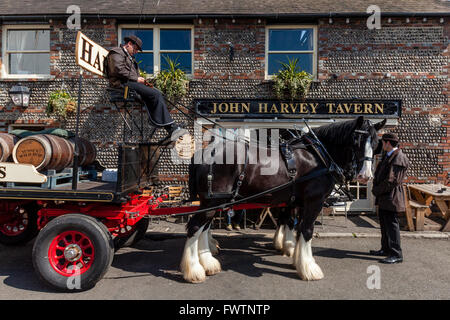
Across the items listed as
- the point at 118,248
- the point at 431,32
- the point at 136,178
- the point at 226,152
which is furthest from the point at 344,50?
the point at 118,248

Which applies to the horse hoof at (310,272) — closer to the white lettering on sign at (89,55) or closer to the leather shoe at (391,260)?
the leather shoe at (391,260)

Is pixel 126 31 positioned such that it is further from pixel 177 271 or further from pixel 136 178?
pixel 177 271

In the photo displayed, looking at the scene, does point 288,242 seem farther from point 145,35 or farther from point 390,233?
point 145,35

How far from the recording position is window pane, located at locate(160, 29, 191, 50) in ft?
24.6

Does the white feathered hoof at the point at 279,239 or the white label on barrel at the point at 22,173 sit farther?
the white feathered hoof at the point at 279,239

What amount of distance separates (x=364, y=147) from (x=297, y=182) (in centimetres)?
95

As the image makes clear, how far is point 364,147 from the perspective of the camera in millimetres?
3641

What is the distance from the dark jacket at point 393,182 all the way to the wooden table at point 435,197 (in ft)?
6.43

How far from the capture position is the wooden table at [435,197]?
5657 millimetres

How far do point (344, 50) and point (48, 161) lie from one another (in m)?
6.86

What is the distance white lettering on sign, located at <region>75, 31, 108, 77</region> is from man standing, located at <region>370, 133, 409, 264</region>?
4208 millimetres

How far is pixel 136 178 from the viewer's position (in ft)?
12.4

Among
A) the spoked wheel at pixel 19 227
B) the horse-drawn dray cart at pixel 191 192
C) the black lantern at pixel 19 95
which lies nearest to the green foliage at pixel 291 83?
the horse-drawn dray cart at pixel 191 192

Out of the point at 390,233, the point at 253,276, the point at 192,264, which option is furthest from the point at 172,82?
the point at 390,233
